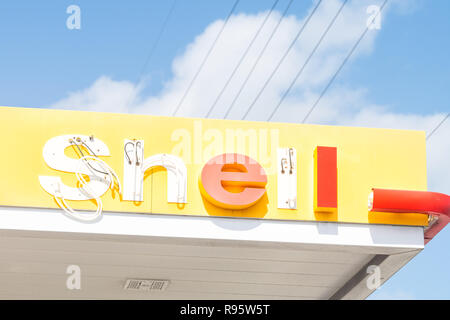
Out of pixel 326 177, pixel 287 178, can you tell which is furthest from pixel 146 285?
pixel 326 177

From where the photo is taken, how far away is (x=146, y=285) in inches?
470

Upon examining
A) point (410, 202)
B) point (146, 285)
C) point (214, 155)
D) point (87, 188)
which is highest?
point (214, 155)

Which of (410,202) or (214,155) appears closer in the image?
(410,202)

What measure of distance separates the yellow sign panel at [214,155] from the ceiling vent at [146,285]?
1.95m

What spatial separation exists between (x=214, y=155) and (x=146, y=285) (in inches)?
99.4

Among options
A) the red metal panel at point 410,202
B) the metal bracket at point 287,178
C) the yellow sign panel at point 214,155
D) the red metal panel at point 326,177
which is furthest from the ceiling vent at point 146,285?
the red metal panel at point 410,202

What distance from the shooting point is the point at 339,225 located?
34.2 ft

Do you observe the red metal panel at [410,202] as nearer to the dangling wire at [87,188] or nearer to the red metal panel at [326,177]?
the red metal panel at [326,177]

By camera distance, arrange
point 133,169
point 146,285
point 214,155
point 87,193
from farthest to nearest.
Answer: point 146,285 → point 214,155 → point 133,169 → point 87,193

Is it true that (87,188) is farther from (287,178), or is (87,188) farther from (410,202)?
(410,202)

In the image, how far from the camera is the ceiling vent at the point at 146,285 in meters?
11.8

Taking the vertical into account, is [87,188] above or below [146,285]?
above

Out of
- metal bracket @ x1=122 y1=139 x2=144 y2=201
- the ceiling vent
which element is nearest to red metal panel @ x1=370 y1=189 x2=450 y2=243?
metal bracket @ x1=122 y1=139 x2=144 y2=201
